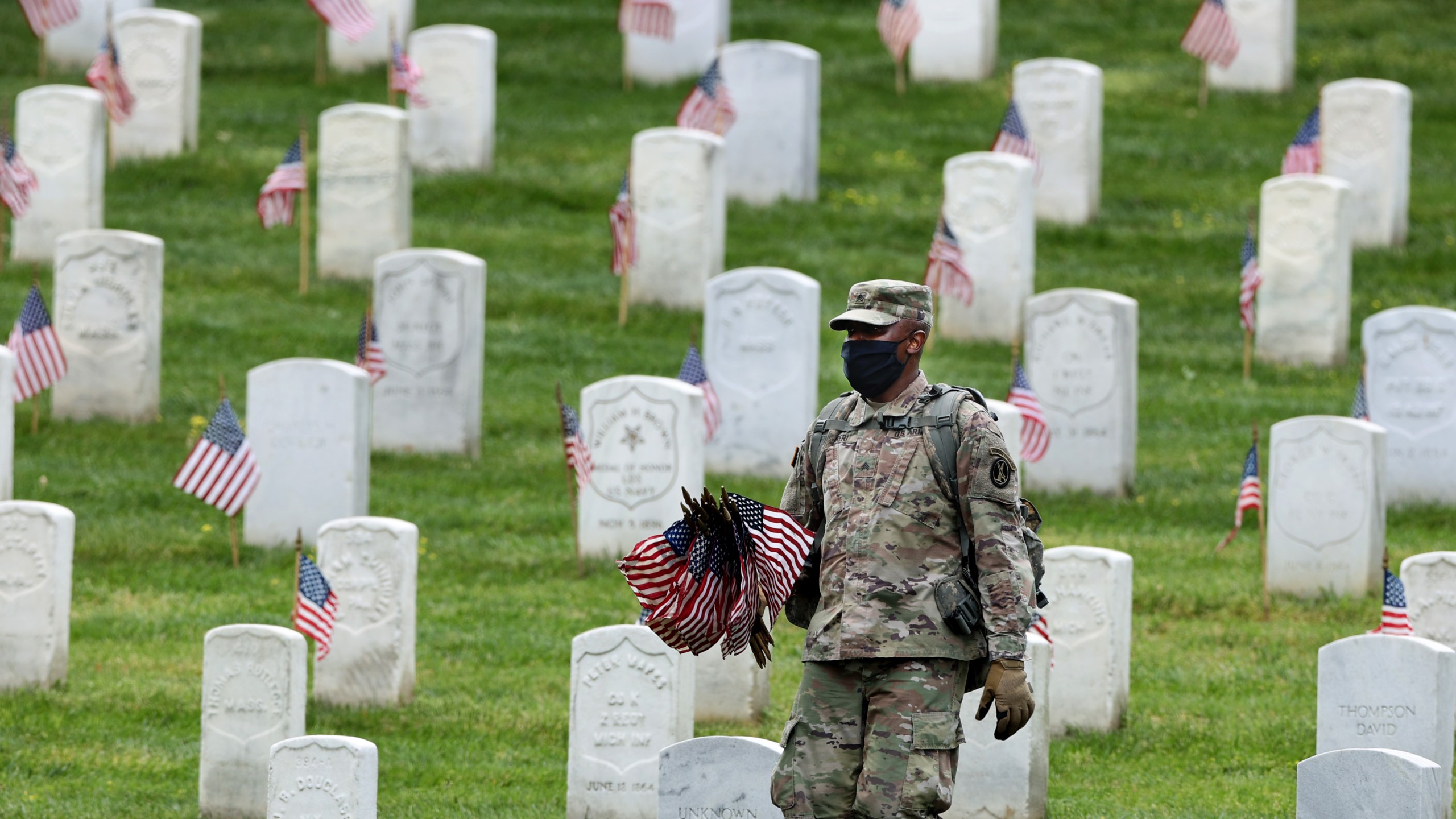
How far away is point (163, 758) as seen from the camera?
8.87 m

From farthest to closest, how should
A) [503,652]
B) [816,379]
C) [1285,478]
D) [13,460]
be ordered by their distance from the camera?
1. [816,379]
2. [13,460]
3. [1285,478]
4. [503,652]

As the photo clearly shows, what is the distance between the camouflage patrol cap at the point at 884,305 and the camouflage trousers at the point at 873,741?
0.95 metres

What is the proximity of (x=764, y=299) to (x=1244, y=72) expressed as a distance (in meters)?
10.1

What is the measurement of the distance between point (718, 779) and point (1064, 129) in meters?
12.9

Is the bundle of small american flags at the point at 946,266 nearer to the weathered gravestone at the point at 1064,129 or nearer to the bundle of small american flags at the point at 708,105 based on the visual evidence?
the bundle of small american flags at the point at 708,105

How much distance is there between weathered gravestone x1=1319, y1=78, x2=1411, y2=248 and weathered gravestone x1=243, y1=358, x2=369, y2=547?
9594 millimetres

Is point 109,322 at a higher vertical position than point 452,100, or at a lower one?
lower

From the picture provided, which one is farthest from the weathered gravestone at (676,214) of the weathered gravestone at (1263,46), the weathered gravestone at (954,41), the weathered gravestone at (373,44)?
the weathered gravestone at (1263,46)

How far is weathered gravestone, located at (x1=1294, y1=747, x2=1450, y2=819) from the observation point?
6398mm

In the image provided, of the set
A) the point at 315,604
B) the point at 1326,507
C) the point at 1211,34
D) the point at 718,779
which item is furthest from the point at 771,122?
the point at 718,779

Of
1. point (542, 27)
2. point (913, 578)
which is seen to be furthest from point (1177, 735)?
point (542, 27)

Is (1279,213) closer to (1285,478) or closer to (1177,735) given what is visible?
(1285,478)

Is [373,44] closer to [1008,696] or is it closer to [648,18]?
[648,18]

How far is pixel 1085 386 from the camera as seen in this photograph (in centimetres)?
1384
